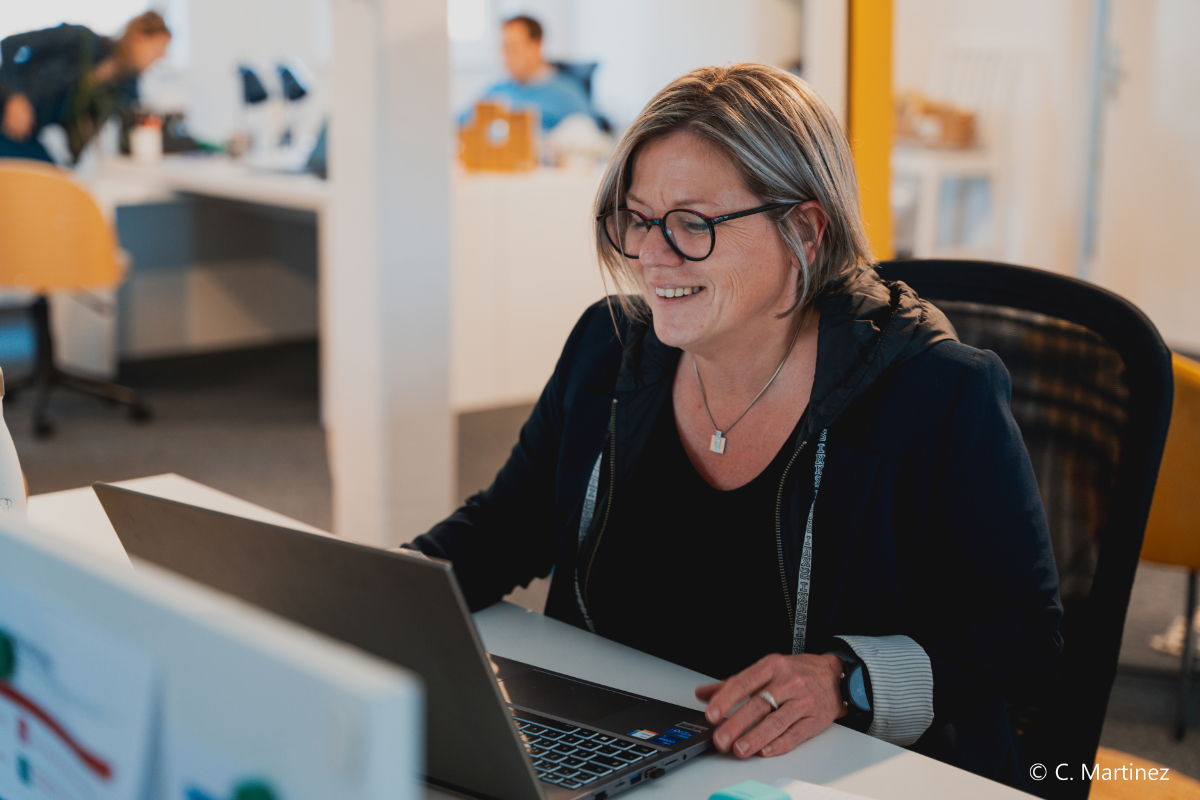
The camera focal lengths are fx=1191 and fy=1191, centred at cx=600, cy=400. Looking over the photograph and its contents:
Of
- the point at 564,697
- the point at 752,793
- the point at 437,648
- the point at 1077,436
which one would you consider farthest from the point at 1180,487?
the point at 437,648

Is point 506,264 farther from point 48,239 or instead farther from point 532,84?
point 532,84

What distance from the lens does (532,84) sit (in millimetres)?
6051

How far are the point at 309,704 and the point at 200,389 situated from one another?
4693 millimetres

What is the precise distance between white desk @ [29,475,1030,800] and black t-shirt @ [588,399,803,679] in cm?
11

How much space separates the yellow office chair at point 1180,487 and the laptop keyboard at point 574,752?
1.54 meters

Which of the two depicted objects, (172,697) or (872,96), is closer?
(172,697)

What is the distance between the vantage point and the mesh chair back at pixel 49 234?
12.5ft

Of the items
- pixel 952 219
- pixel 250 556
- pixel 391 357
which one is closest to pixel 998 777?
pixel 250 556

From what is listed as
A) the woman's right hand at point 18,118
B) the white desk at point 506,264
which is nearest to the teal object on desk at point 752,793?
the white desk at point 506,264

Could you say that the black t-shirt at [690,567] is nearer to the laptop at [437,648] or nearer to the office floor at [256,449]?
→ the laptop at [437,648]

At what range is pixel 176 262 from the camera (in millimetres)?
5168

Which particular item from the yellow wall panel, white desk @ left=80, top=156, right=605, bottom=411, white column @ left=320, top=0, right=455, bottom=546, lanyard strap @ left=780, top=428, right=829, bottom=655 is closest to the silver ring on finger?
lanyard strap @ left=780, top=428, right=829, bottom=655

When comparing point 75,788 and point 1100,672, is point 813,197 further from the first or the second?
point 75,788

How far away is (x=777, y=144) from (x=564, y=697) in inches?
22.8
